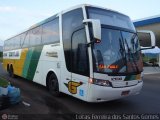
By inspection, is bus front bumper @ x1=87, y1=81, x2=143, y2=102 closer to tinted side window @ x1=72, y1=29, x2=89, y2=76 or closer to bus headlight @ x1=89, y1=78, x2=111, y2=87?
bus headlight @ x1=89, y1=78, x2=111, y2=87

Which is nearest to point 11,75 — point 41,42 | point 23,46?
point 23,46

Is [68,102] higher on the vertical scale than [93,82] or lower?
lower

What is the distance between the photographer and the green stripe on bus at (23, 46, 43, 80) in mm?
10779

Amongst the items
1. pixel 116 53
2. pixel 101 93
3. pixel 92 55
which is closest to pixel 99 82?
pixel 101 93

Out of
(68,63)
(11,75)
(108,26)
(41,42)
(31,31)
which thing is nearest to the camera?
(108,26)

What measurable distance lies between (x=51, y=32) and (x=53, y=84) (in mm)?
Result: 2026

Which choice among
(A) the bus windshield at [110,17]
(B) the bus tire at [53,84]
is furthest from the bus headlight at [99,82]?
(B) the bus tire at [53,84]

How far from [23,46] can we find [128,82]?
7470 mm

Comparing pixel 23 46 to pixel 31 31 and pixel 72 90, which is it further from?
pixel 72 90

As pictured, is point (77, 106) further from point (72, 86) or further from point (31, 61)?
point (31, 61)

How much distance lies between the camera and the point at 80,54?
7.36m

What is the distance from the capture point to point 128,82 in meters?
7.36

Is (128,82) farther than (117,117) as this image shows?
Yes

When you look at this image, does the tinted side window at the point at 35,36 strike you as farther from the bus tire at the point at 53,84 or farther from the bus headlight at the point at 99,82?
the bus headlight at the point at 99,82
